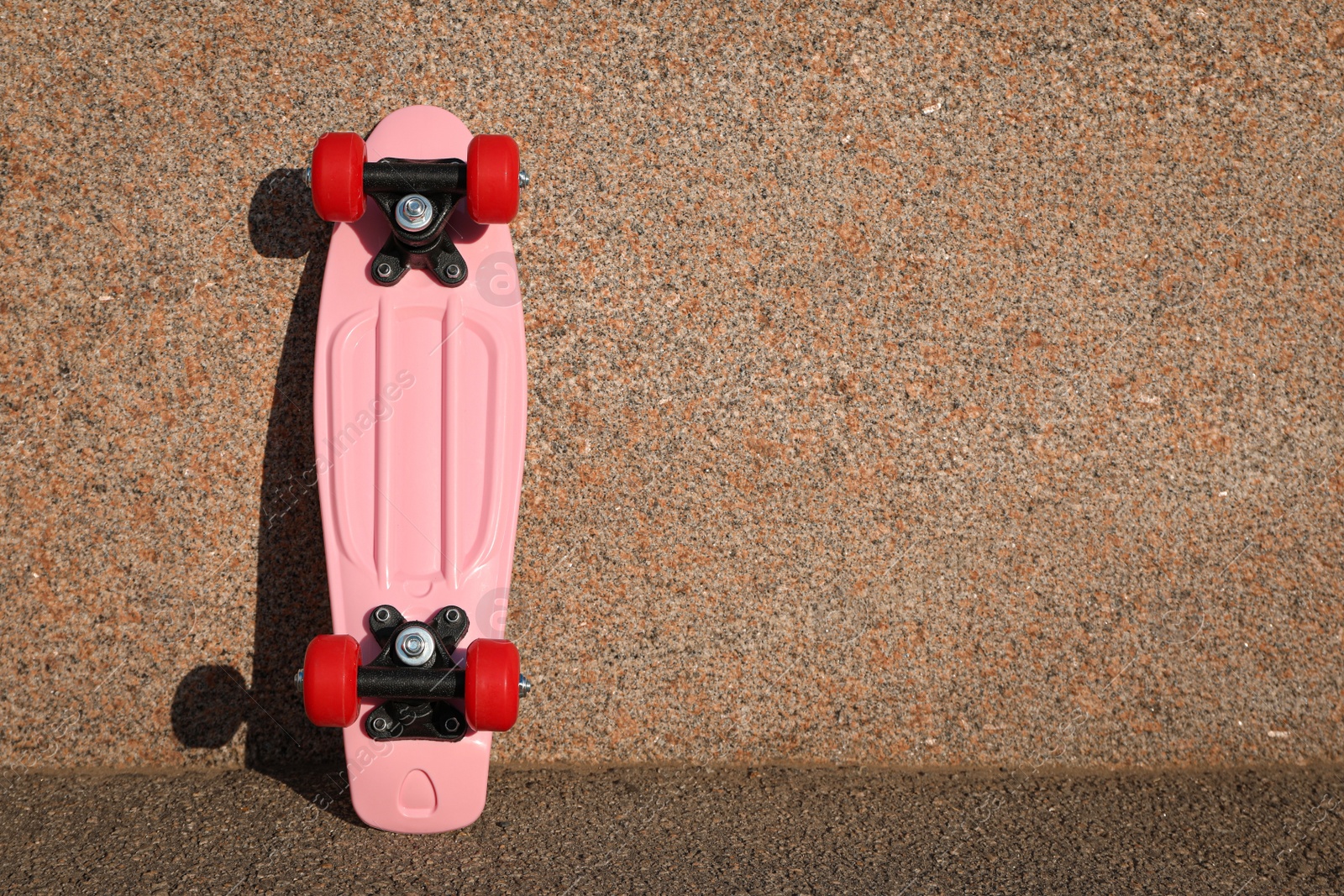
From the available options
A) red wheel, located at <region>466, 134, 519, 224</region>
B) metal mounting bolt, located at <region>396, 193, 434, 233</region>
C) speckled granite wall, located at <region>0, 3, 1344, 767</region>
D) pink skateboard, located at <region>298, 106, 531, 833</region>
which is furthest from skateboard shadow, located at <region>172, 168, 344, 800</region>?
red wheel, located at <region>466, 134, 519, 224</region>

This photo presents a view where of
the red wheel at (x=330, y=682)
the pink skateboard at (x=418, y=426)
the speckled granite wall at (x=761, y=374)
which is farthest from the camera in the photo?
the speckled granite wall at (x=761, y=374)

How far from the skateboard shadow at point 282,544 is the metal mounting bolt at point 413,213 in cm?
26

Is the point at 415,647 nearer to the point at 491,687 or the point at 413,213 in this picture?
the point at 491,687

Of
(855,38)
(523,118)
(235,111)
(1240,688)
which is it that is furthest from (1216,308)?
(235,111)

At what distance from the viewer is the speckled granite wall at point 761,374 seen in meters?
1.63

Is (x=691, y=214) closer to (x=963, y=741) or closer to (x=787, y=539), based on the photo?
(x=787, y=539)

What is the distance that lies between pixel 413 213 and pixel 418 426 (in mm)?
379

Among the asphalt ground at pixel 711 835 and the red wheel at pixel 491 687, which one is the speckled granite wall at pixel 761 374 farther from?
the red wheel at pixel 491 687

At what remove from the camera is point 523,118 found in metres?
1.66

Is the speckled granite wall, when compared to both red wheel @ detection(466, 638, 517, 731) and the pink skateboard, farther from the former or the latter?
red wheel @ detection(466, 638, 517, 731)

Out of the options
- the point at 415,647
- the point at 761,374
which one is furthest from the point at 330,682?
the point at 761,374

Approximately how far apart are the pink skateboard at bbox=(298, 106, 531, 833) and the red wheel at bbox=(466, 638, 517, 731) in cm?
7

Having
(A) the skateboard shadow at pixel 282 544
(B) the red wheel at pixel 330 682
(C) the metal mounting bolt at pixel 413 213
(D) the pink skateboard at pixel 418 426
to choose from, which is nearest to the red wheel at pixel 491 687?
(D) the pink skateboard at pixel 418 426

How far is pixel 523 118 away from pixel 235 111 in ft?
1.83
